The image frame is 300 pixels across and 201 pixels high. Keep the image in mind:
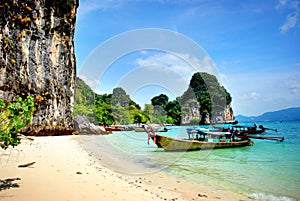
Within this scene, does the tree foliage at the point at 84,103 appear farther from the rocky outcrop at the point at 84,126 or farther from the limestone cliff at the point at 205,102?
the limestone cliff at the point at 205,102

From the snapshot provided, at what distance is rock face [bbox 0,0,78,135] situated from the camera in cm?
1569

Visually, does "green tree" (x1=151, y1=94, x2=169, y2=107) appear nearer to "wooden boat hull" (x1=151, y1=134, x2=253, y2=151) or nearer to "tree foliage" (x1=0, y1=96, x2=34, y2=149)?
"wooden boat hull" (x1=151, y1=134, x2=253, y2=151)

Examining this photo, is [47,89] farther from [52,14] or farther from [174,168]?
[174,168]

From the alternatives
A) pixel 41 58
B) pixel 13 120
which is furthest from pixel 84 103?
pixel 13 120

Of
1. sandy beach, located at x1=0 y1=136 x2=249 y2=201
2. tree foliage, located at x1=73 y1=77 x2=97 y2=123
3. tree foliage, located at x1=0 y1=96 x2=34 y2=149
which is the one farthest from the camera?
tree foliage, located at x1=73 y1=77 x2=97 y2=123

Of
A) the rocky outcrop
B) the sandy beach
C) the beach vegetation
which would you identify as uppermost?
the beach vegetation

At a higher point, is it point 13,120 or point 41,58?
point 41,58

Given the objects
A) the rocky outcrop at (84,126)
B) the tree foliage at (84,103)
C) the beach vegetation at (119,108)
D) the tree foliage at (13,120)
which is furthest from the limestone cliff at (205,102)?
the tree foliage at (13,120)

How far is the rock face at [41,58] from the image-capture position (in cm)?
1569

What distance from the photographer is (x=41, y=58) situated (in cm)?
2003

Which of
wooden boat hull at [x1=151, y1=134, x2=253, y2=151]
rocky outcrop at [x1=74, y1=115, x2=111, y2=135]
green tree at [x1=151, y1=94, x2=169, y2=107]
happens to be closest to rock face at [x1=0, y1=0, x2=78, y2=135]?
rocky outcrop at [x1=74, y1=115, x2=111, y2=135]

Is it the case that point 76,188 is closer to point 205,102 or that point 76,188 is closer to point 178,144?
point 178,144

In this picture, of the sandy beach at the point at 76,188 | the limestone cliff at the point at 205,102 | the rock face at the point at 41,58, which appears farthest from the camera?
the limestone cliff at the point at 205,102

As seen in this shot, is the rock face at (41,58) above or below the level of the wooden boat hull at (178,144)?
above
